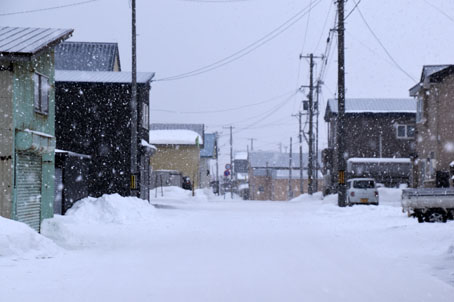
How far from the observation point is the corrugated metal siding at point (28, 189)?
16906 millimetres

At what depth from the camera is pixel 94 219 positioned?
74.7ft

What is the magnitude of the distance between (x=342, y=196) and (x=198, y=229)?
11.9 metres

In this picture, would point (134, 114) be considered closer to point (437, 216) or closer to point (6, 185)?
point (6, 185)

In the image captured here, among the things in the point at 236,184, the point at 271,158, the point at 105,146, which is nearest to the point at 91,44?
the point at 105,146

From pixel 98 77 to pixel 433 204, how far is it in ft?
65.4

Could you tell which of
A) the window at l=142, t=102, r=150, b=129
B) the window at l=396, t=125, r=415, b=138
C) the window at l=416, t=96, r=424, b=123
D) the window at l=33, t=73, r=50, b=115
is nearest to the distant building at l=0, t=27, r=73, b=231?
the window at l=33, t=73, r=50, b=115

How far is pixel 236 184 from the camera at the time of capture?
117 m

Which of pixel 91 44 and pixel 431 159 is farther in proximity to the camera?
pixel 91 44

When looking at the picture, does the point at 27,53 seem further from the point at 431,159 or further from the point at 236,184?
the point at 236,184

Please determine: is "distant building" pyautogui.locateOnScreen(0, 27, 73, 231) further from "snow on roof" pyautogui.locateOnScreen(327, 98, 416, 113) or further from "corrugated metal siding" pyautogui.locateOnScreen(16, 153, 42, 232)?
"snow on roof" pyautogui.locateOnScreen(327, 98, 416, 113)

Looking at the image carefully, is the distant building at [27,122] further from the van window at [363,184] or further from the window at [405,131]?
the window at [405,131]

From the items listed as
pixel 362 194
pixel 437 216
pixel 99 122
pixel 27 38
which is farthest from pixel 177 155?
pixel 27 38

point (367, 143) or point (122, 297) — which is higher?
point (367, 143)

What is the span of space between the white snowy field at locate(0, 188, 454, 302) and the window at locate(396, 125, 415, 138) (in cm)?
3447
